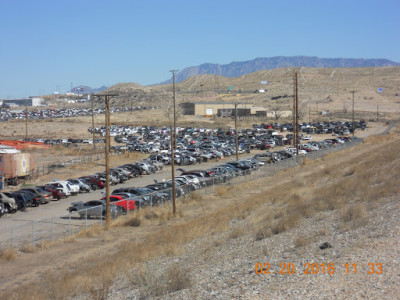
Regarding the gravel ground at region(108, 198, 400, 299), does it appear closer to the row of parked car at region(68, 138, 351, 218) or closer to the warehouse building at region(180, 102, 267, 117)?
the row of parked car at region(68, 138, 351, 218)

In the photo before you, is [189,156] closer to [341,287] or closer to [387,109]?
[341,287]

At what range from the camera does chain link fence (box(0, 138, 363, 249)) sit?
81.4 ft

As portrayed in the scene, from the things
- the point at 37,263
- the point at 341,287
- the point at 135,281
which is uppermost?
the point at 341,287

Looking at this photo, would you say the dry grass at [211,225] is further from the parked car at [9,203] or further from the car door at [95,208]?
the parked car at [9,203]

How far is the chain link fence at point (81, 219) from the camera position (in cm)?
2481

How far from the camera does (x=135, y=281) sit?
1476 cm

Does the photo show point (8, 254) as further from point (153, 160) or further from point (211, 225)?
point (153, 160)

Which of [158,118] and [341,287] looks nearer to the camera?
[341,287]

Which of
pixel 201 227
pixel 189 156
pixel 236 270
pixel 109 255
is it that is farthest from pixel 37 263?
pixel 189 156

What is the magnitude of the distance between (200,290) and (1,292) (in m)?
8.45
